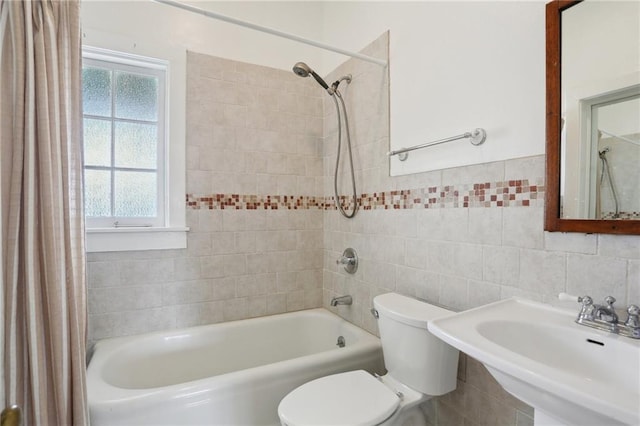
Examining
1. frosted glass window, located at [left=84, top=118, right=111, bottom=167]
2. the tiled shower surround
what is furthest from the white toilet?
frosted glass window, located at [left=84, top=118, right=111, bottom=167]

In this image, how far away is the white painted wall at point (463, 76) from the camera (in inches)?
45.3

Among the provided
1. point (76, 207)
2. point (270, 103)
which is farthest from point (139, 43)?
→ point (76, 207)

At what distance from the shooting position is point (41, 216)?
3.75 ft

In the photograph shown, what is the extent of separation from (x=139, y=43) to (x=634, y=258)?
8.17ft

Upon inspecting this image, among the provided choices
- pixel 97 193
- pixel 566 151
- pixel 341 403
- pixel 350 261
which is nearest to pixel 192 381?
pixel 341 403

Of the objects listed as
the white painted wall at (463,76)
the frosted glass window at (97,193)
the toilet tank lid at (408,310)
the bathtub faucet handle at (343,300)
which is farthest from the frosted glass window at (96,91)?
the toilet tank lid at (408,310)

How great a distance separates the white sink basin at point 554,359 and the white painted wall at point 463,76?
58cm

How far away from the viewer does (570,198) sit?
103cm

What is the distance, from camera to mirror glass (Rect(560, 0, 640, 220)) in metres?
0.91

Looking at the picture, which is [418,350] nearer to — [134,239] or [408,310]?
[408,310]

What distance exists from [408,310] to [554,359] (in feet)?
1.77

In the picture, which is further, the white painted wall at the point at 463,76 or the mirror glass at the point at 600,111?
the white painted wall at the point at 463,76

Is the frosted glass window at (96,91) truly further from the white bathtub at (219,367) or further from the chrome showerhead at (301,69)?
the white bathtub at (219,367)

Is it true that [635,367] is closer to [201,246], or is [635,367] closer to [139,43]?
[201,246]
